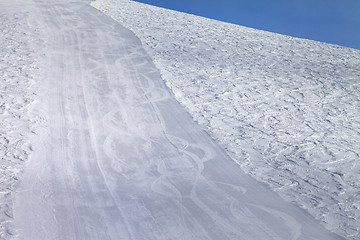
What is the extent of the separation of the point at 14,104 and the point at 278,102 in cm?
402

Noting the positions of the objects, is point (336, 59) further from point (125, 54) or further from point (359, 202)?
point (359, 202)

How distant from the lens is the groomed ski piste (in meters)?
2.83

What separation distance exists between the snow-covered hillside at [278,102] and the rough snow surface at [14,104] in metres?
2.25

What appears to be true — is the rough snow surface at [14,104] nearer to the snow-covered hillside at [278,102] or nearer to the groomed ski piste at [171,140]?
the groomed ski piste at [171,140]

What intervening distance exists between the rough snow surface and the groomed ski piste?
0.02 metres

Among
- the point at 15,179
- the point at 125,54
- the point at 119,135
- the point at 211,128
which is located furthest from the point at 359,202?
the point at 125,54

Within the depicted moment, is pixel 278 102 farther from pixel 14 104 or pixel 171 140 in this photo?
pixel 14 104

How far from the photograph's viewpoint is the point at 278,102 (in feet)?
18.2

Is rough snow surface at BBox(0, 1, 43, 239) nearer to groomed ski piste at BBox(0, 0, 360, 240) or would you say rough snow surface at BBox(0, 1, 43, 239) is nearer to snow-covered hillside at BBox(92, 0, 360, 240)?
groomed ski piste at BBox(0, 0, 360, 240)

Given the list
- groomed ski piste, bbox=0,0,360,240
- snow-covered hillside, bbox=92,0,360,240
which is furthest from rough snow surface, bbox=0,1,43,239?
snow-covered hillside, bbox=92,0,360,240

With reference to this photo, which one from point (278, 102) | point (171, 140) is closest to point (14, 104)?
point (171, 140)

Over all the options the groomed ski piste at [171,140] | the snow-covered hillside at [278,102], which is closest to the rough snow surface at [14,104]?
the groomed ski piste at [171,140]

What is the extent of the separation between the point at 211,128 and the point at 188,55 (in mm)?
3439

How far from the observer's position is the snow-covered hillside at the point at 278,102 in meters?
3.46
